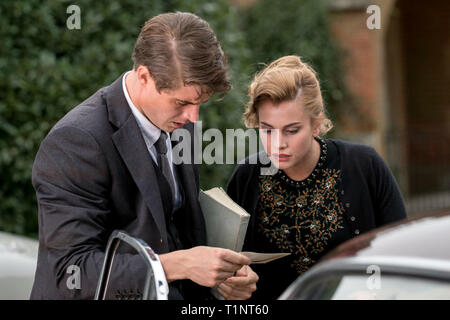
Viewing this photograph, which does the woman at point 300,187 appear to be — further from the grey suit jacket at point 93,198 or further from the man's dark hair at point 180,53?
the grey suit jacket at point 93,198

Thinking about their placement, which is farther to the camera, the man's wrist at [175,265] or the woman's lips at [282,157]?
the woman's lips at [282,157]

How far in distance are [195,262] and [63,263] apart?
39 cm

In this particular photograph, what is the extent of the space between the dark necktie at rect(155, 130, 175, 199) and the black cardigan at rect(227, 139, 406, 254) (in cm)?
50

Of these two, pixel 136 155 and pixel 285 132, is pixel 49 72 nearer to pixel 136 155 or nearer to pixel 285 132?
pixel 285 132

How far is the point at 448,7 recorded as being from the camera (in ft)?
39.6

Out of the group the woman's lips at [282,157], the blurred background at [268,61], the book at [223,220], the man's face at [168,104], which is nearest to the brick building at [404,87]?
the blurred background at [268,61]

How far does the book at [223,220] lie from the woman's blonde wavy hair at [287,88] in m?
0.46

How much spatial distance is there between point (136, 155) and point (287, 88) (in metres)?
0.78

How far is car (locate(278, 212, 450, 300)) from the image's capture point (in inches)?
66.6

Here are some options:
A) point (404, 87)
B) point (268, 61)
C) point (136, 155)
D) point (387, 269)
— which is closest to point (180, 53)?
point (136, 155)

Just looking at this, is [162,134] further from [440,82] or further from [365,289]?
[440,82]

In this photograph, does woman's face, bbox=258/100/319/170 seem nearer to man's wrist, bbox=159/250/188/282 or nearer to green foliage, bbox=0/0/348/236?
man's wrist, bbox=159/250/188/282

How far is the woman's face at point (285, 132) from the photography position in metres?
2.71

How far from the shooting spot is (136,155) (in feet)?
7.36
